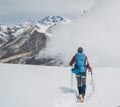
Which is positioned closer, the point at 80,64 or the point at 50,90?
the point at 80,64

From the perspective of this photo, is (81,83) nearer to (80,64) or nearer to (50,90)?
(80,64)

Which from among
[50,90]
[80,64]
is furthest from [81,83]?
[50,90]

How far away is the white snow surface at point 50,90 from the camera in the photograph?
1405 cm

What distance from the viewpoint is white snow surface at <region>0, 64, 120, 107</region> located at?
1405cm

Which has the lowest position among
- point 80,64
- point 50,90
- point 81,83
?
point 50,90

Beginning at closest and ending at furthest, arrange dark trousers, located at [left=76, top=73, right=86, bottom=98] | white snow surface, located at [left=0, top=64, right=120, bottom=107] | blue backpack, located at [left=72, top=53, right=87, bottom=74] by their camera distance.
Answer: white snow surface, located at [left=0, top=64, right=120, bottom=107] → dark trousers, located at [left=76, top=73, right=86, bottom=98] → blue backpack, located at [left=72, top=53, right=87, bottom=74]

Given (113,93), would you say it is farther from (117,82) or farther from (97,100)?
(117,82)

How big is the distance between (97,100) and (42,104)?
9.19 feet

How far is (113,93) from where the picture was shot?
53.8 ft

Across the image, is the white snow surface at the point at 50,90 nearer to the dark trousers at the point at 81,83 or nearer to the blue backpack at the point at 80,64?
the dark trousers at the point at 81,83

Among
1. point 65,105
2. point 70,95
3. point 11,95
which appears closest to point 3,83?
point 11,95

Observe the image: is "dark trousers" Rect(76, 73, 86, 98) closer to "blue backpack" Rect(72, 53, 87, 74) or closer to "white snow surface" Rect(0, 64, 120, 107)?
"blue backpack" Rect(72, 53, 87, 74)

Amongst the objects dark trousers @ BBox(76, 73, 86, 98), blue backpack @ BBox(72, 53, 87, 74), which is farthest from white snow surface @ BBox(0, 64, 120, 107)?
blue backpack @ BBox(72, 53, 87, 74)

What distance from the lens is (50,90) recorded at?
16.8m
